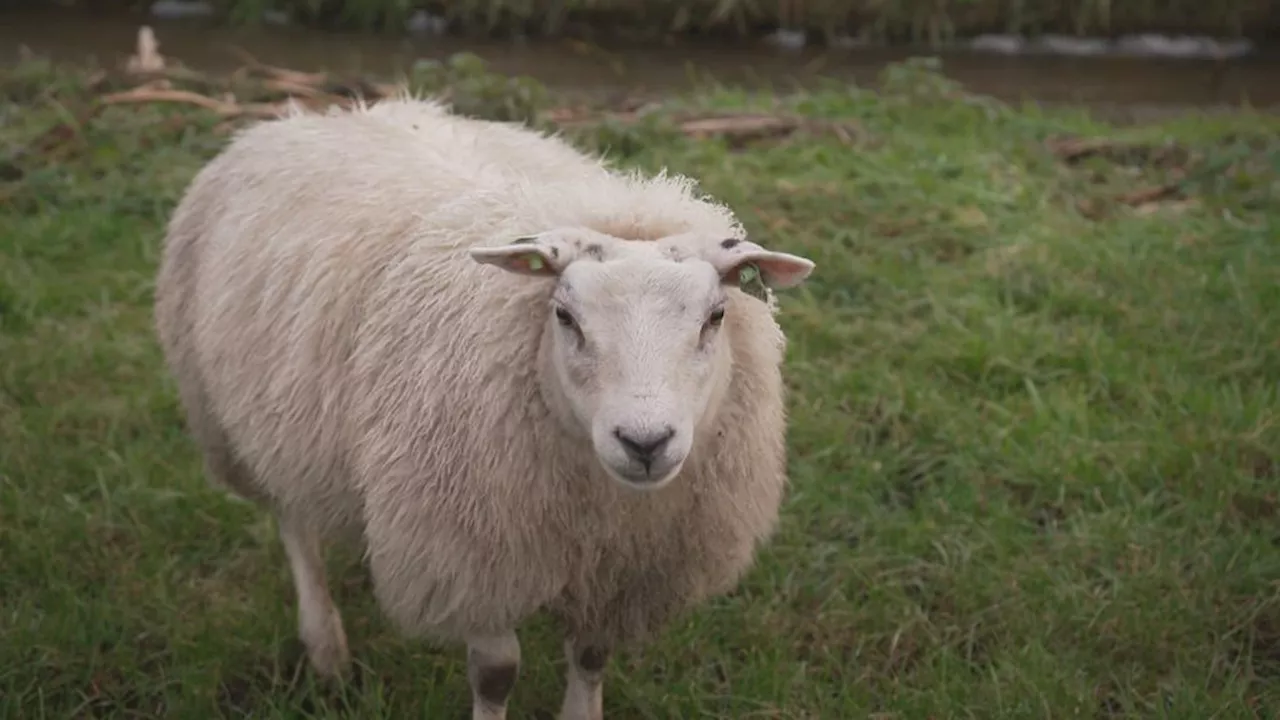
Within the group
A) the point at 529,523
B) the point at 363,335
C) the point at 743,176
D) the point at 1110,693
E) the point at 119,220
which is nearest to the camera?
the point at 529,523

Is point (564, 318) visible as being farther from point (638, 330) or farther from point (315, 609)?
point (315, 609)

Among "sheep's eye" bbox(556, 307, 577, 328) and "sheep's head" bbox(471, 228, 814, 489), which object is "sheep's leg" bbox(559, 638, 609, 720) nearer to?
"sheep's head" bbox(471, 228, 814, 489)

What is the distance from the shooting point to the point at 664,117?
6465 mm

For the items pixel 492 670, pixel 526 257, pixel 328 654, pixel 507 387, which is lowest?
pixel 328 654

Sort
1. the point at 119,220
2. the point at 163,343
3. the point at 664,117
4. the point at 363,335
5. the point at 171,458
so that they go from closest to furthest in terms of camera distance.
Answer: the point at 363,335, the point at 163,343, the point at 171,458, the point at 119,220, the point at 664,117

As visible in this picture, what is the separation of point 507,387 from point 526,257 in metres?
0.28

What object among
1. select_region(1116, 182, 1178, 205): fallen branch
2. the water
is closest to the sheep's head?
select_region(1116, 182, 1178, 205): fallen branch

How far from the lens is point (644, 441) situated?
2.12 metres

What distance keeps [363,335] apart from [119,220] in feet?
10.4


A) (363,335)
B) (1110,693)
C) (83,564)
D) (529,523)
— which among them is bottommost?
(1110,693)

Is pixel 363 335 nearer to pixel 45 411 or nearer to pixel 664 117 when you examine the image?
pixel 45 411

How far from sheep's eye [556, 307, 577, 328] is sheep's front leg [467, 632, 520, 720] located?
71 cm

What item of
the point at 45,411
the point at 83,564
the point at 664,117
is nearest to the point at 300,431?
the point at 83,564

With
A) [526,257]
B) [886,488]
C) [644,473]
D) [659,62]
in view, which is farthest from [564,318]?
[659,62]
